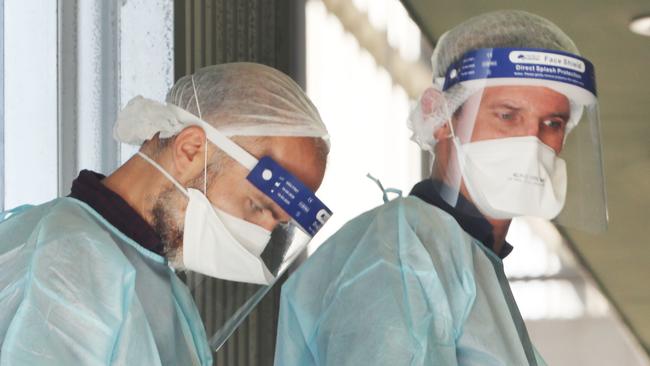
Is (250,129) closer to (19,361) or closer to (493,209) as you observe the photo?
(493,209)

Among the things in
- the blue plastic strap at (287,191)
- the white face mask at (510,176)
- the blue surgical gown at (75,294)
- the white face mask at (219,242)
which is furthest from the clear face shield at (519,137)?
the blue surgical gown at (75,294)

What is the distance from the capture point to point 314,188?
90.4 inches

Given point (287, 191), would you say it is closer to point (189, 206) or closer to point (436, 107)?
point (189, 206)

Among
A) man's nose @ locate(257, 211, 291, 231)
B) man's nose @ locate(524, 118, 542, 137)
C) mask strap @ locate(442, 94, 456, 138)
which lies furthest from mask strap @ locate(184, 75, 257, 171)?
man's nose @ locate(524, 118, 542, 137)

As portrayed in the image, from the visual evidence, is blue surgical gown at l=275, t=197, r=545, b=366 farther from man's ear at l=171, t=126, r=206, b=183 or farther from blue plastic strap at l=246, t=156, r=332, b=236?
man's ear at l=171, t=126, r=206, b=183

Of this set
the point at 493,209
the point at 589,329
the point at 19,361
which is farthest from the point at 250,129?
the point at 589,329

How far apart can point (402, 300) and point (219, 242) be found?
1.43 feet

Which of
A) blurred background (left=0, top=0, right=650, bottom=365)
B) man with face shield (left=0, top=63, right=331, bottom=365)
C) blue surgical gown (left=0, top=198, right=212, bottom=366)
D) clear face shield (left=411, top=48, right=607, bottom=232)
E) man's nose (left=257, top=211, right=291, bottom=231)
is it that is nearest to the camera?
blue surgical gown (left=0, top=198, right=212, bottom=366)

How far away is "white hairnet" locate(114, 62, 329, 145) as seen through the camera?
2217mm

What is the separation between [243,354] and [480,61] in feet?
4.85

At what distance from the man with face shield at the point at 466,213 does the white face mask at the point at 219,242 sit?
0.13 meters

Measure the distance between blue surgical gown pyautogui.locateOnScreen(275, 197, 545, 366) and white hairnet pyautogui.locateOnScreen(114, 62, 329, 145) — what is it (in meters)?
0.24

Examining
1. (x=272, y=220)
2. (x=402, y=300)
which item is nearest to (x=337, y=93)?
(x=272, y=220)

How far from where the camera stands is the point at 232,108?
2230 millimetres
